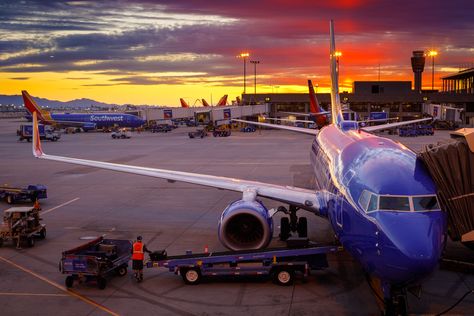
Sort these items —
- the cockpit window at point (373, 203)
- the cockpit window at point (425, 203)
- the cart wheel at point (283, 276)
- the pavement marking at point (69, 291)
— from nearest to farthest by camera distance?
1. the cockpit window at point (425, 203)
2. the cockpit window at point (373, 203)
3. the pavement marking at point (69, 291)
4. the cart wheel at point (283, 276)

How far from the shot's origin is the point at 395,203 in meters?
11.6

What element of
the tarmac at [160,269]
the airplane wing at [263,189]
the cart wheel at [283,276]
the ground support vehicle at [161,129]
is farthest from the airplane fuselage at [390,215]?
the ground support vehicle at [161,129]

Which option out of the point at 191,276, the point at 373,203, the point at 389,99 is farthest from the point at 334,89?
the point at 389,99

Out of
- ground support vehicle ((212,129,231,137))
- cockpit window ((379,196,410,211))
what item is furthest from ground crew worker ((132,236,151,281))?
ground support vehicle ((212,129,231,137))

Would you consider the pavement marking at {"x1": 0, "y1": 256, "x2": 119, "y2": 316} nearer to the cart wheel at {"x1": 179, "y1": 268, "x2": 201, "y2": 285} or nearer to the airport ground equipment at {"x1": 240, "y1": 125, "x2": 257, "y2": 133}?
the cart wheel at {"x1": 179, "y1": 268, "x2": 201, "y2": 285}

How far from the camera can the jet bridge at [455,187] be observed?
13211 millimetres

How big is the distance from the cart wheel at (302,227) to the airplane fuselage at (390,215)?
6511 millimetres

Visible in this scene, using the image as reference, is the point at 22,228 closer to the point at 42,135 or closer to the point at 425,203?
the point at 425,203

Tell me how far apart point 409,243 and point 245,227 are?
8.27m

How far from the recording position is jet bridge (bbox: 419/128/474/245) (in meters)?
13.2

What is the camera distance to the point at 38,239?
22109 millimetres

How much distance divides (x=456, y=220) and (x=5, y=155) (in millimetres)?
54097

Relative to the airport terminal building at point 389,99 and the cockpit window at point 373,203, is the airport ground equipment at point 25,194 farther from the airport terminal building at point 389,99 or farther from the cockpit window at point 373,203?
the airport terminal building at point 389,99

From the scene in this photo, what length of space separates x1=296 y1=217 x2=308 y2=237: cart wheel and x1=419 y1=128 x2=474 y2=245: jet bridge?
7977mm
